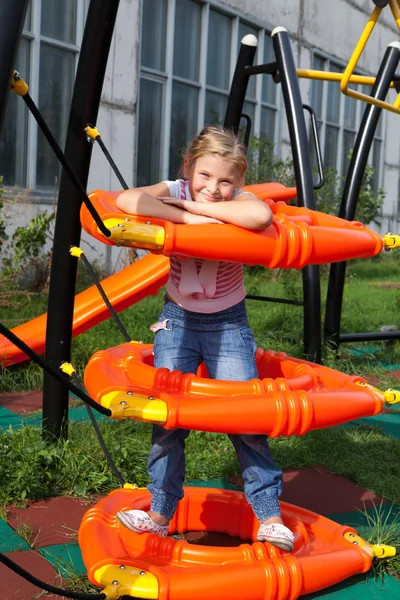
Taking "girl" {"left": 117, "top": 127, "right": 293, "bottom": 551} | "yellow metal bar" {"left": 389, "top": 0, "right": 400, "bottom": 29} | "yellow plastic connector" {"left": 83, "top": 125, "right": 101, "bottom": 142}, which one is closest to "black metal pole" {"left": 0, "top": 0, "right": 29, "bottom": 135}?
"girl" {"left": 117, "top": 127, "right": 293, "bottom": 551}

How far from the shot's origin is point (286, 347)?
5.18 meters

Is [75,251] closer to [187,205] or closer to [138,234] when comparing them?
[187,205]

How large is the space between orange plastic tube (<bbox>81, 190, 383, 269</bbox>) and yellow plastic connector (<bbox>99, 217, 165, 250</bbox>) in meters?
0.02

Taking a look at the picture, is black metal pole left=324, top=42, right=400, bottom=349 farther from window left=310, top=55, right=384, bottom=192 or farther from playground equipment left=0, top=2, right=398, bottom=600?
window left=310, top=55, right=384, bottom=192

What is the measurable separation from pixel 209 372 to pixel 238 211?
0.57 metres

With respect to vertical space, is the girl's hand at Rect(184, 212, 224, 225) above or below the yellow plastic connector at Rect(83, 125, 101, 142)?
below

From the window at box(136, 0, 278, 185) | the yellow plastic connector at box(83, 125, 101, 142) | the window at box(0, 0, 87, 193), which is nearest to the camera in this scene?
the yellow plastic connector at box(83, 125, 101, 142)

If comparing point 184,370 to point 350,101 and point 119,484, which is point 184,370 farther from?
point 350,101

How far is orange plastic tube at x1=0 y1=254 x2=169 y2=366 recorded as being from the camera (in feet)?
13.9

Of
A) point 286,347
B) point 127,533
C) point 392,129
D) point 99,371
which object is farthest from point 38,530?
point 392,129

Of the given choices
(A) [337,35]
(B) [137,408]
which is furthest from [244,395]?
(A) [337,35]

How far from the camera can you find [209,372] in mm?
2408

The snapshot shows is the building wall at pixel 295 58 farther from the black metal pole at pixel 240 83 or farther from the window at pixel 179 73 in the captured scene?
the black metal pole at pixel 240 83

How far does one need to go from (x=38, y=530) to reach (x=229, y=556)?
66 centimetres
